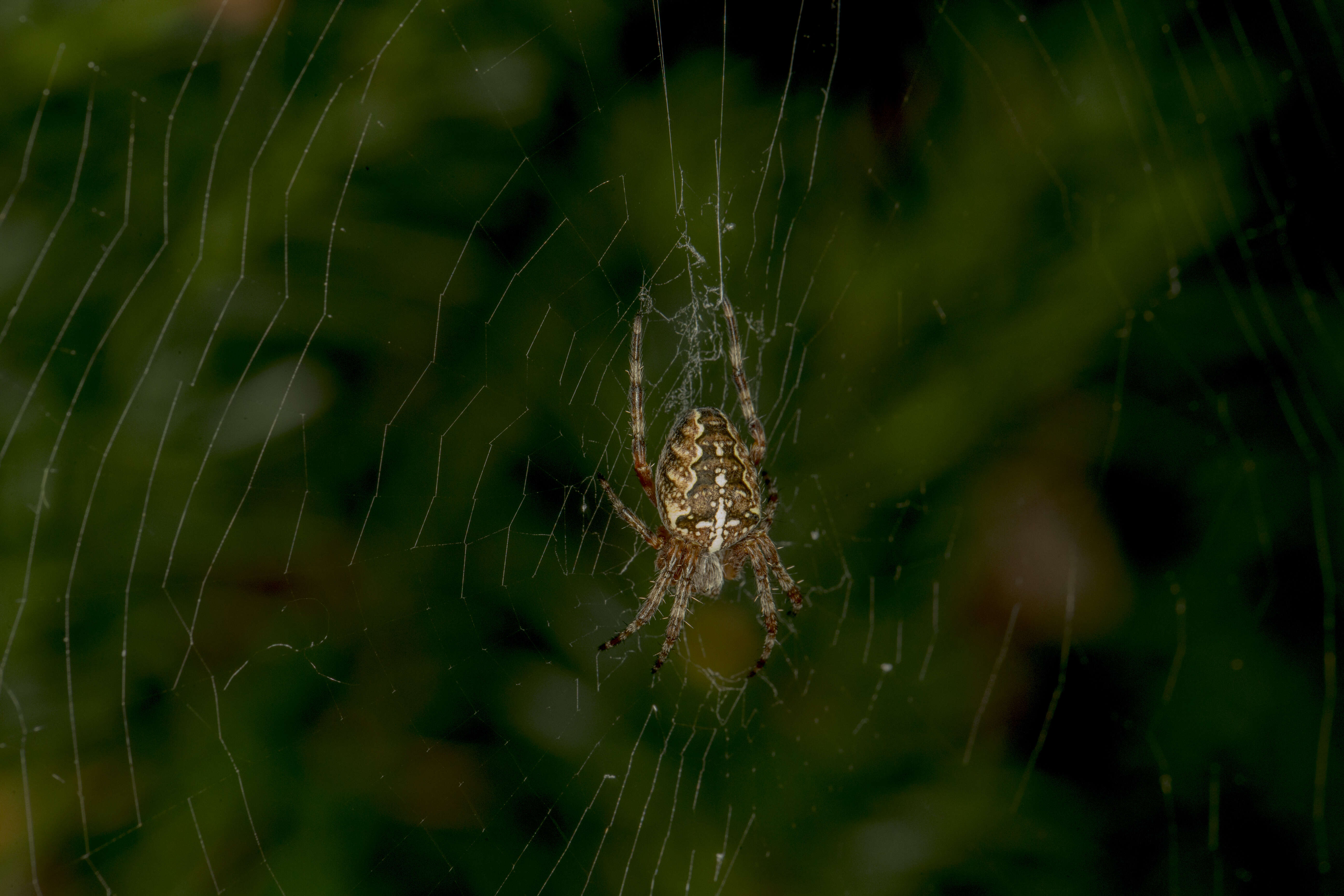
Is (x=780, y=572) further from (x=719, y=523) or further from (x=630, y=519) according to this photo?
(x=630, y=519)

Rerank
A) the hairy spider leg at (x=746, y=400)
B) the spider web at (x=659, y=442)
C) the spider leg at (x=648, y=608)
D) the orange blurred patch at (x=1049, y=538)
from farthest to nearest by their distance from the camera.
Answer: the orange blurred patch at (x=1049, y=538)
the spider leg at (x=648, y=608)
the hairy spider leg at (x=746, y=400)
the spider web at (x=659, y=442)

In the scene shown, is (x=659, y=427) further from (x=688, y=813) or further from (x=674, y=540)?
(x=688, y=813)

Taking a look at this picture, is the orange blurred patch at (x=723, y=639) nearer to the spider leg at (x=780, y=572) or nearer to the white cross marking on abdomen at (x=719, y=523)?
the spider leg at (x=780, y=572)

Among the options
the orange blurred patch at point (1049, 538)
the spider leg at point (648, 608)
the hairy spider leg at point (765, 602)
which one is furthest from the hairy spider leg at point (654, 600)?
the orange blurred patch at point (1049, 538)

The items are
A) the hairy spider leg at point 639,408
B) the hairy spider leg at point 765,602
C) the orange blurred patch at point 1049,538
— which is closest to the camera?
the hairy spider leg at point 639,408

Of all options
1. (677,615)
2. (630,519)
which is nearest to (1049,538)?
Result: (677,615)
